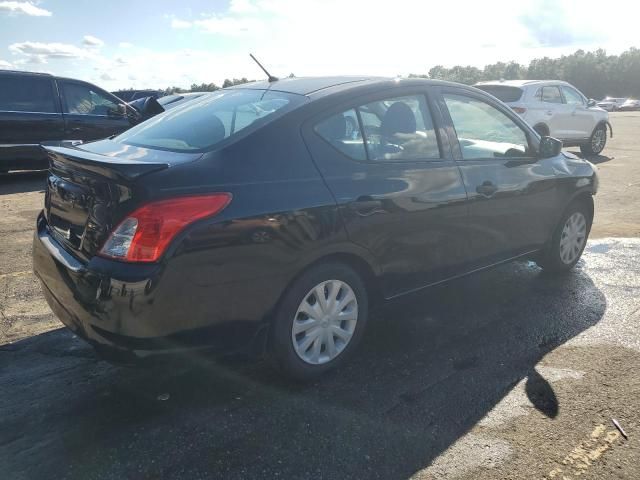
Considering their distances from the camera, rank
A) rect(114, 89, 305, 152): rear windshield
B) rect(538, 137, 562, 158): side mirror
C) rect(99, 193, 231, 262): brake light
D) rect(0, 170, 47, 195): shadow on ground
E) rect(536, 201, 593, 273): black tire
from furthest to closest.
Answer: rect(0, 170, 47, 195): shadow on ground → rect(536, 201, 593, 273): black tire → rect(538, 137, 562, 158): side mirror → rect(114, 89, 305, 152): rear windshield → rect(99, 193, 231, 262): brake light

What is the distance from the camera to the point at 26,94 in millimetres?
8875

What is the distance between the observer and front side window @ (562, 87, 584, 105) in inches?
506

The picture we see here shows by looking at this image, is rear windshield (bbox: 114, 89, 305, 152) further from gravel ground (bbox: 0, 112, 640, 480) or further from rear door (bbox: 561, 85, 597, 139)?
rear door (bbox: 561, 85, 597, 139)

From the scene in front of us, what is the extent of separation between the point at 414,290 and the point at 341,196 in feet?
3.23

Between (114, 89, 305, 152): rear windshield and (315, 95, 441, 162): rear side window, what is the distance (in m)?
0.29

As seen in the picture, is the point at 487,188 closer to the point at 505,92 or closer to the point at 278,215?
the point at 278,215

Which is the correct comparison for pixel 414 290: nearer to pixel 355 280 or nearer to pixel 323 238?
pixel 355 280

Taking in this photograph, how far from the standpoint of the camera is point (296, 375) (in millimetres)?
3066

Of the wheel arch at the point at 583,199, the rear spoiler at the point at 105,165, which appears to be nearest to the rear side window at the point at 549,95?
the wheel arch at the point at 583,199

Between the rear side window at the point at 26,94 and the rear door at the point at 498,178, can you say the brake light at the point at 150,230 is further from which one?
the rear side window at the point at 26,94

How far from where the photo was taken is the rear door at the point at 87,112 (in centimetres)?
929

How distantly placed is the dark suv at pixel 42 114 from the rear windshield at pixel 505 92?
760 centimetres

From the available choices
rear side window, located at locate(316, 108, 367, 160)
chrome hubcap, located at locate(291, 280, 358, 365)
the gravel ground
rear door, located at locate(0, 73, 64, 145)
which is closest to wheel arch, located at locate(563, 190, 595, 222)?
the gravel ground

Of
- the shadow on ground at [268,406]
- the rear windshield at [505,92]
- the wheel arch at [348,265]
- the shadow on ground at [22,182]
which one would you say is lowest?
the shadow on ground at [22,182]
